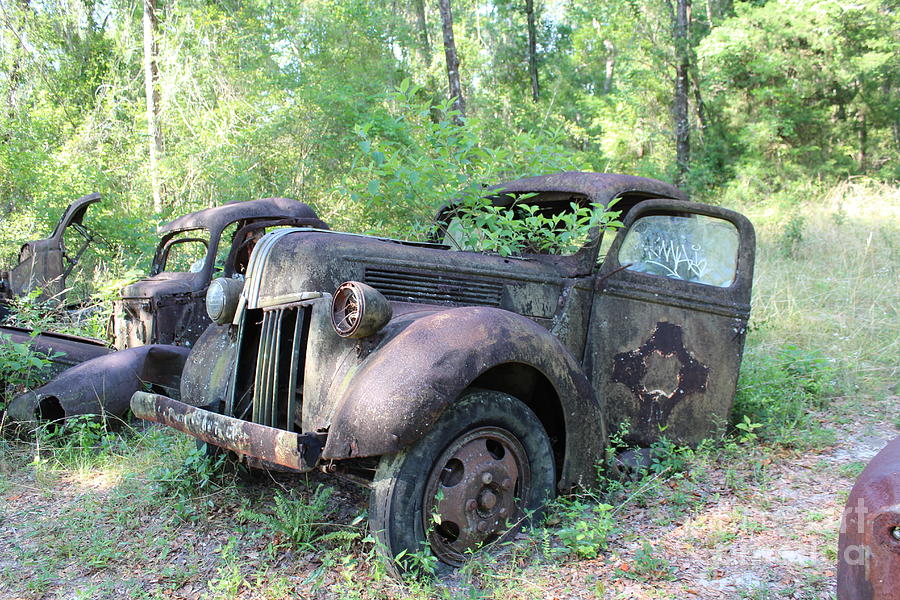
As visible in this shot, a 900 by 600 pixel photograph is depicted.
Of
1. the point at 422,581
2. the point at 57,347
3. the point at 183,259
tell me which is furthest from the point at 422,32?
the point at 422,581

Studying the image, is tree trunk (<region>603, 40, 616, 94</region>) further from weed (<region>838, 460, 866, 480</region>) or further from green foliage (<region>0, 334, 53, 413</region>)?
green foliage (<region>0, 334, 53, 413</region>)

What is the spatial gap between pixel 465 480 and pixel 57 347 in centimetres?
444

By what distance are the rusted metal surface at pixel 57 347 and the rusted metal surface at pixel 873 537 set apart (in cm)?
560

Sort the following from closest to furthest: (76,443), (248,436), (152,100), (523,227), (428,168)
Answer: (248,436) → (523,227) → (428,168) → (76,443) → (152,100)

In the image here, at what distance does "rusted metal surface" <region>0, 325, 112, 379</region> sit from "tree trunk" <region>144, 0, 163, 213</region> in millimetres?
7107

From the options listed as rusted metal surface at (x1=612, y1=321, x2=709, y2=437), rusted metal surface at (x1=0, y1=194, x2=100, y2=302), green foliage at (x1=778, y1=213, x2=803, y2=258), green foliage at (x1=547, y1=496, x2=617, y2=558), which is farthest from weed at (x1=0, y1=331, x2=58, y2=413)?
green foliage at (x1=778, y1=213, x2=803, y2=258)

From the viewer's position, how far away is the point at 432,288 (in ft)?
11.5

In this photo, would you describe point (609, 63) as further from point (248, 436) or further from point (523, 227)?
point (248, 436)

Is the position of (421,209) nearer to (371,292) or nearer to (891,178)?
(371,292)

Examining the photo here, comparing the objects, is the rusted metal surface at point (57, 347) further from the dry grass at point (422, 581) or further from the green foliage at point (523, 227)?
the green foliage at point (523, 227)

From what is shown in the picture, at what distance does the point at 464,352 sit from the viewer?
2.84 m

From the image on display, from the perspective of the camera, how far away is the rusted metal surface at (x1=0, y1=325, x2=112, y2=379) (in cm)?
543

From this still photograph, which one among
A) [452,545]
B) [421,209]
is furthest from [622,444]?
[421,209]

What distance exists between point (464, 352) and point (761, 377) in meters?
3.16
